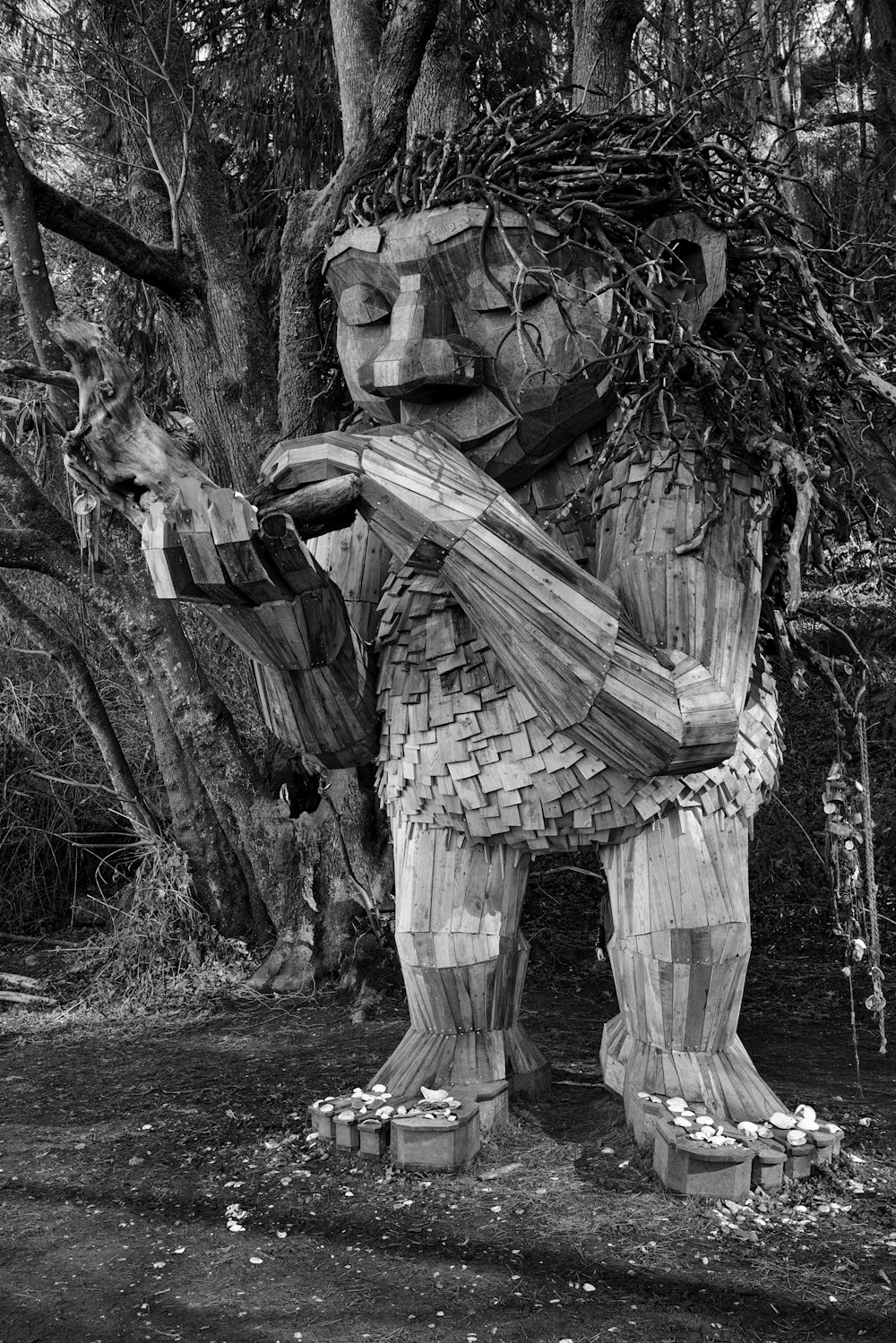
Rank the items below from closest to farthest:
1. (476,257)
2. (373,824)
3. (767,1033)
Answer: (476,257)
(767,1033)
(373,824)

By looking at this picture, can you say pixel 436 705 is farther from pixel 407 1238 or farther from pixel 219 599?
pixel 407 1238

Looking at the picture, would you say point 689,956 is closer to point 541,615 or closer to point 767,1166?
point 767,1166

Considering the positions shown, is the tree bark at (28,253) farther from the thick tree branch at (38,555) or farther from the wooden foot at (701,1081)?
the wooden foot at (701,1081)

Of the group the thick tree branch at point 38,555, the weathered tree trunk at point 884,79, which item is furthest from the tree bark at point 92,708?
the weathered tree trunk at point 884,79

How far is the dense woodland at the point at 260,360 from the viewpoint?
9.78ft

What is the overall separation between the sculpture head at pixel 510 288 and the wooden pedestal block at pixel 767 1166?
1.50 metres

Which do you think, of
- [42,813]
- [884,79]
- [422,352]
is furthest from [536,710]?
[884,79]

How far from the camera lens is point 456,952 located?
9.26 ft

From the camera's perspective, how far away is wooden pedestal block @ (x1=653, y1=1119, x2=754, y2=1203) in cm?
248

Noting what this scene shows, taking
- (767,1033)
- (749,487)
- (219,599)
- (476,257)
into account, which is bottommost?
(767,1033)

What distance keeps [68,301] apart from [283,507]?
5043 millimetres

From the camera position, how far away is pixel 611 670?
2449 millimetres

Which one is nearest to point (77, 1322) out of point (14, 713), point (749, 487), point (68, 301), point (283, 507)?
point (283, 507)

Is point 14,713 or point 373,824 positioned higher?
point 14,713
